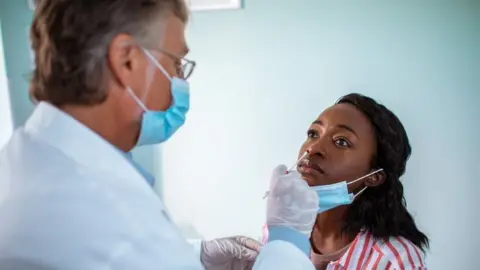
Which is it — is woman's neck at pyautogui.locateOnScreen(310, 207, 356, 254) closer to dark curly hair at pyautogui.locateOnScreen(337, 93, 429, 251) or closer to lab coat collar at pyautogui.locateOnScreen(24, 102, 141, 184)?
dark curly hair at pyautogui.locateOnScreen(337, 93, 429, 251)

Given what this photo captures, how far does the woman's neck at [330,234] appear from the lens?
134 centimetres

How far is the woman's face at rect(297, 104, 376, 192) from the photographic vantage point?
1.26 meters

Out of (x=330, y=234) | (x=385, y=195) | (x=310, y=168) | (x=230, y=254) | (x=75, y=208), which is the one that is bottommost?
(x=230, y=254)

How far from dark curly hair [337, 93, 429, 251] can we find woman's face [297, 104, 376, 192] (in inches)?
1.1

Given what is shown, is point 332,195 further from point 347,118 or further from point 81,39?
point 81,39

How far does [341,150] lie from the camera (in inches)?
50.3

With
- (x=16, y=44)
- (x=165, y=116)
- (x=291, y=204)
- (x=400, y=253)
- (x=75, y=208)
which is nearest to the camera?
(x=75, y=208)

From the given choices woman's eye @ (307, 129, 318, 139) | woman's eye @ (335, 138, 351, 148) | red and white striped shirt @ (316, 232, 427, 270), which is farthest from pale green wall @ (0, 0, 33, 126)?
red and white striped shirt @ (316, 232, 427, 270)

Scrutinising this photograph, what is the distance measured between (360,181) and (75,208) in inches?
35.3

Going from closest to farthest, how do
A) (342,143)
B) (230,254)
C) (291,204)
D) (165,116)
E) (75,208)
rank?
1. (75,208)
2. (165,116)
3. (291,204)
4. (342,143)
5. (230,254)

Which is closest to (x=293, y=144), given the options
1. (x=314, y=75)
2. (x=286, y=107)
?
(x=286, y=107)

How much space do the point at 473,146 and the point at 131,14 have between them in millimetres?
1320

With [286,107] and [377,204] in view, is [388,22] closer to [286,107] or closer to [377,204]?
[286,107]

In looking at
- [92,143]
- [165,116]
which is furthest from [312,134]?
[92,143]
